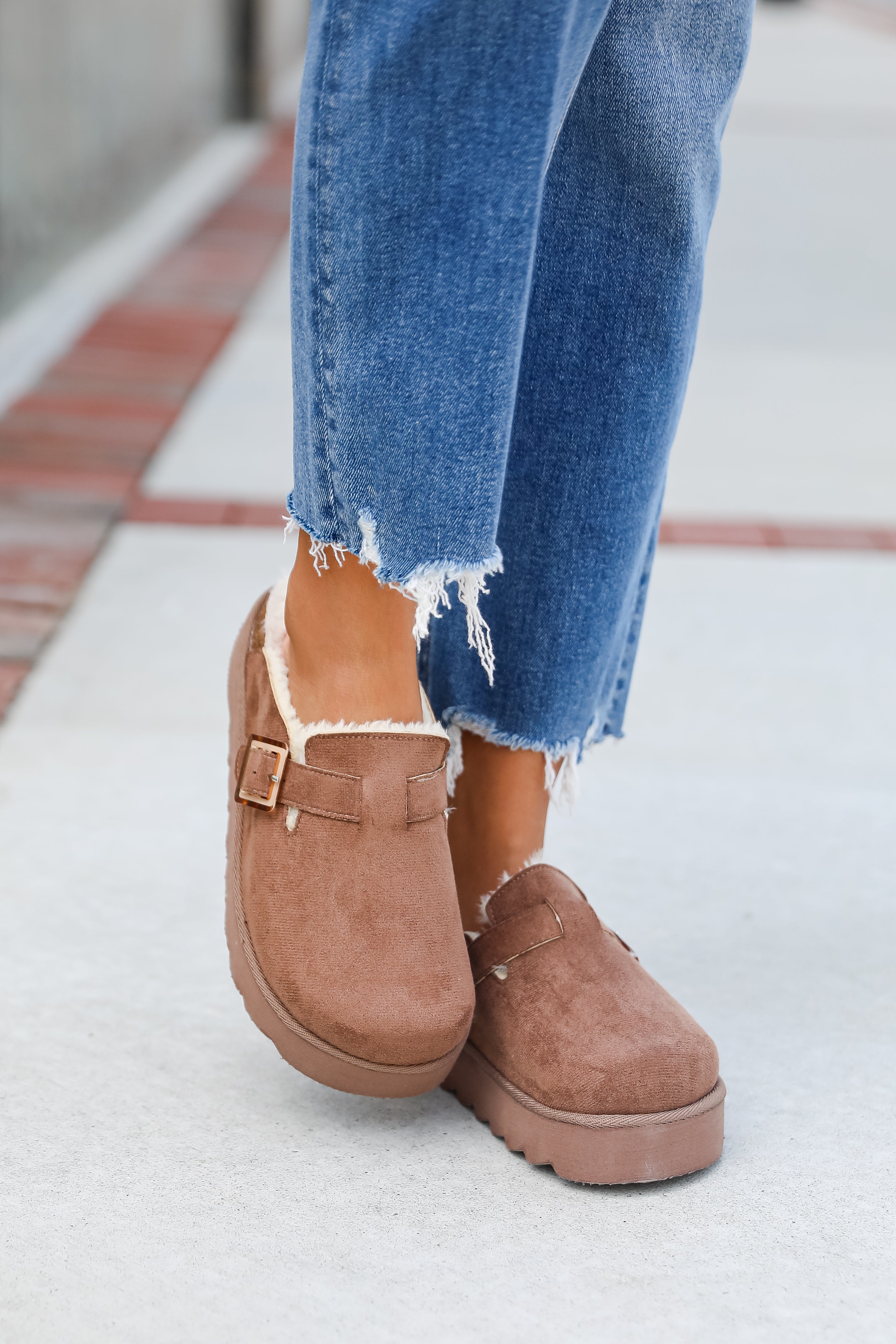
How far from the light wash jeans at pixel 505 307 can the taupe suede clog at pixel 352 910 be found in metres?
0.09

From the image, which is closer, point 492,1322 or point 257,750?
point 492,1322

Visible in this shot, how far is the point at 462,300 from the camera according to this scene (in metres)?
0.64

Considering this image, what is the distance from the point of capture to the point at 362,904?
0.75m

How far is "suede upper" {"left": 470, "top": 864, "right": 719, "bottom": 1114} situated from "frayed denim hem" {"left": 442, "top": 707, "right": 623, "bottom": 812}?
0.07 meters

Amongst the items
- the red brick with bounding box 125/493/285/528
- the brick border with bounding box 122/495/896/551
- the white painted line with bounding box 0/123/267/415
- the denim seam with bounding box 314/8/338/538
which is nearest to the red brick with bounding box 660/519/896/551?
the brick border with bounding box 122/495/896/551

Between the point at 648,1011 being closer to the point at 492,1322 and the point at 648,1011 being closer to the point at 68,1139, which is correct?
the point at 492,1322

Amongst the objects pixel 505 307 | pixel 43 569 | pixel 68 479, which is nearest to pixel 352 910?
pixel 505 307

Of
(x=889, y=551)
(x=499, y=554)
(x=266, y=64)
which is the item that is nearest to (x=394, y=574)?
(x=499, y=554)

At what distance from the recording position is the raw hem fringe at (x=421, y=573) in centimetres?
68

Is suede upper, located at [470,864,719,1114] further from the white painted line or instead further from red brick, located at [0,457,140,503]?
the white painted line

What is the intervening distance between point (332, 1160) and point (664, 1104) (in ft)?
0.60

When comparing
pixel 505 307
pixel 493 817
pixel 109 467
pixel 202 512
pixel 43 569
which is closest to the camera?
pixel 505 307

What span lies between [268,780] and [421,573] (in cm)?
16

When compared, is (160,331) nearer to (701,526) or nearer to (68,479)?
(68,479)
